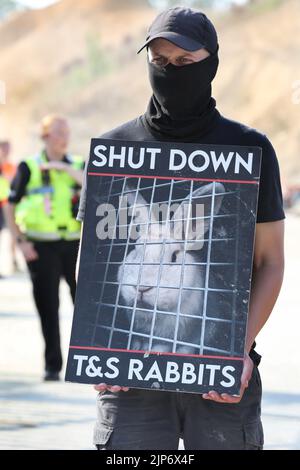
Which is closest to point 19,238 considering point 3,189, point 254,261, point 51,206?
point 51,206

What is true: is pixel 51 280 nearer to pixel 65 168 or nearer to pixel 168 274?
pixel 65 168

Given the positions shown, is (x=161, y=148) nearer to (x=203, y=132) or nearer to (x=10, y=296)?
(x=203, y=132)

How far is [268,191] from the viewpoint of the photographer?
4.20 meters

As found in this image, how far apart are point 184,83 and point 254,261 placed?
0.60m

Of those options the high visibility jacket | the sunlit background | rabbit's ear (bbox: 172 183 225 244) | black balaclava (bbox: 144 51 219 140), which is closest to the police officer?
the sunlit background

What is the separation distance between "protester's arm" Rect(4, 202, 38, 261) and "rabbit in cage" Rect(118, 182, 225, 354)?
550 cm

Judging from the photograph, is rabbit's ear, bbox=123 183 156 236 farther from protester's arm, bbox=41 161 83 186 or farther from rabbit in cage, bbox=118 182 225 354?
protester's arm, bbox=41 161 83 186

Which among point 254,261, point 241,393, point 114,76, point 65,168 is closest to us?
point 241,393

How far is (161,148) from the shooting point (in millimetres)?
4172

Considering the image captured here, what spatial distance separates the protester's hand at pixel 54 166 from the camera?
9539 millimetres

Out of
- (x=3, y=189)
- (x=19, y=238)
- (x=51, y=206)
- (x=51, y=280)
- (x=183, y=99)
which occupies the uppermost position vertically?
(x=3, y=189)

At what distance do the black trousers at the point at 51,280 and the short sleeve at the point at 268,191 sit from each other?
17.9 feet

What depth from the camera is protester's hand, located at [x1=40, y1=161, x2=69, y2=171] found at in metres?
9.54

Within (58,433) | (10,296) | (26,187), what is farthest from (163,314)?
(10,296)
